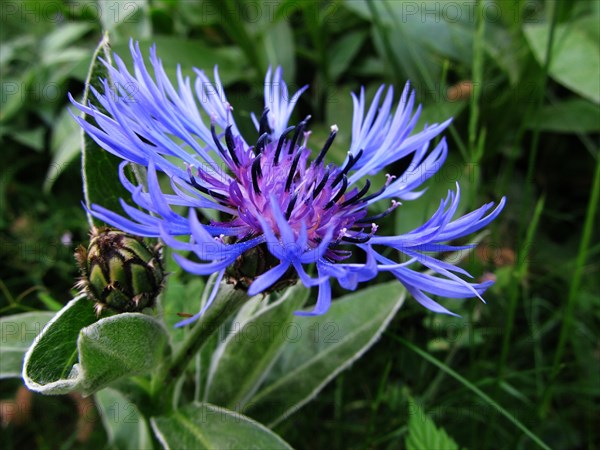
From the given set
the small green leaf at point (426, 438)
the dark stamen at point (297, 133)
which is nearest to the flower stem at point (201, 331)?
the dark stamen at point (297, 133)

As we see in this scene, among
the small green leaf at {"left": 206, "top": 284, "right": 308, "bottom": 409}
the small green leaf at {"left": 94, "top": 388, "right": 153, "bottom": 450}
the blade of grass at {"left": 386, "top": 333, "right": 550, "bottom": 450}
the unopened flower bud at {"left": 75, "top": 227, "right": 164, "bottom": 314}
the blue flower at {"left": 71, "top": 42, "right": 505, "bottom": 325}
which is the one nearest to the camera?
the blue flower at {"left": 71, "top": 42, "right": 505, "bottom": 325}

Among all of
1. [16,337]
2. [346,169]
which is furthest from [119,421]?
[346,169]

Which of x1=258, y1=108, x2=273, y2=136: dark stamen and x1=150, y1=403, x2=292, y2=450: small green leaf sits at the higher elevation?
x1=258, y1=108, x2=273, y2=136: dark stamen

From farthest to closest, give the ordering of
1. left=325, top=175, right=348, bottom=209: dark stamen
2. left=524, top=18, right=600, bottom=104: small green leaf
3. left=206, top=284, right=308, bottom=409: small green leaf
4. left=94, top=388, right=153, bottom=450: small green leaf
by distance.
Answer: left=524, top=18, right=600, bottom=104: small green leaf
left=94, top=388, right=153, bottom=450: small green leaf
left=206, top=284, right=308, bottom=409: small green leaf
left=325, top=175, right=348, bottom=209: dark stamen

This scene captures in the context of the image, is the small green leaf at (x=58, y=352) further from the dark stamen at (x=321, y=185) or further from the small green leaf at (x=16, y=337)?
the dark stamen at (x=321, y=185)

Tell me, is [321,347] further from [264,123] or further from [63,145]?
[63,145]

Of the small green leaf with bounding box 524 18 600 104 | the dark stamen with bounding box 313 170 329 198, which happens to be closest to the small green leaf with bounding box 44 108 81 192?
the dark stamen with bounding box 313 170 329 198

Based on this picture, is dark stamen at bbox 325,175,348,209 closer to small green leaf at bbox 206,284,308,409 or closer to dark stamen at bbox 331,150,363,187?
dark stamen at bbox 331,150,363,187
